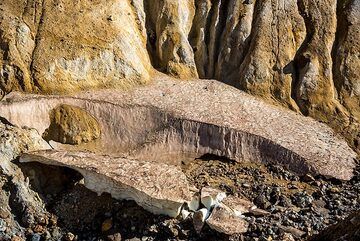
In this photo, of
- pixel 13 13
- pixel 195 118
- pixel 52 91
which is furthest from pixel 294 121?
pixel 13 13

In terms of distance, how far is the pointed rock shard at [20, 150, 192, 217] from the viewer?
810 inches

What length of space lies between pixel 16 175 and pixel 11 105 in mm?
5810

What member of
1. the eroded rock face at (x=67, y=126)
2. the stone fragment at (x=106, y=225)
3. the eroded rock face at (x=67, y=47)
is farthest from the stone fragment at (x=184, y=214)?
the eroded rock face at (x=67, y=47)

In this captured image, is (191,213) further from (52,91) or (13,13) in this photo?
(13,13)

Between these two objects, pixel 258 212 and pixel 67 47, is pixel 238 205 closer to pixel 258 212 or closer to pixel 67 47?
pixel 258 212

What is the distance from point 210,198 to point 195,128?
7.35m

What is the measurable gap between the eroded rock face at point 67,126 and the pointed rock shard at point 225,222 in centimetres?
1048

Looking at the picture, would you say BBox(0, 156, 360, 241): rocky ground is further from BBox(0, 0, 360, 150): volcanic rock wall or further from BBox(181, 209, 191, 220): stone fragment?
BBox(0, 0, 360, 150): volcanic rock wall

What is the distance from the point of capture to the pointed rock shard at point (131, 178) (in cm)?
2056

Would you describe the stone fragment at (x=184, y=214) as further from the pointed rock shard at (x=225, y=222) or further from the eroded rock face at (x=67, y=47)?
the eroded rock face at (x=67, y=47)

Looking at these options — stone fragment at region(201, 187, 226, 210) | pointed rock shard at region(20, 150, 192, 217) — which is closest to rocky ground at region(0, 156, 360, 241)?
pointed rock shard at region(20, 150, 192, 217)

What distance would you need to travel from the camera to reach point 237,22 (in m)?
33.1

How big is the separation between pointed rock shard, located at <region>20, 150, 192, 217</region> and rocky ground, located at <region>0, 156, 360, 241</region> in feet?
1.53

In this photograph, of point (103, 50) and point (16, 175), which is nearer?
point (16, 175)
